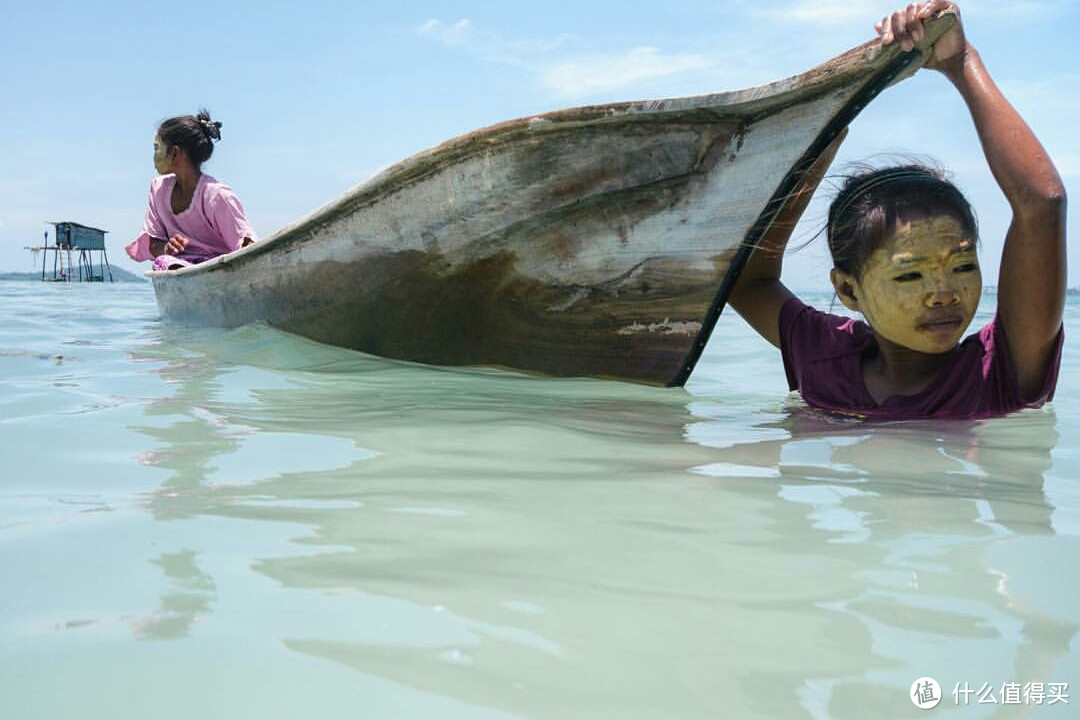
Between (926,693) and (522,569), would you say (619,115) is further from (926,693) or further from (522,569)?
(926,693)

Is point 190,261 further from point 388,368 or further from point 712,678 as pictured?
point 712,678

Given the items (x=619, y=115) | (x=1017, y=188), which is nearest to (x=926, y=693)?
(x=1017, y=188)

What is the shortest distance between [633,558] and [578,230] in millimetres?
2132

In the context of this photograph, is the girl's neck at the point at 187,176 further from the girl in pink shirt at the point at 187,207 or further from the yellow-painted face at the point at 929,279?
the yellow-painted face at the point at 929,279

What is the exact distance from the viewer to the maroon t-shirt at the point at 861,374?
2.51 meters

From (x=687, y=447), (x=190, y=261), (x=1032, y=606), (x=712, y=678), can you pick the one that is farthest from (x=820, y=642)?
(x=190, y=261)

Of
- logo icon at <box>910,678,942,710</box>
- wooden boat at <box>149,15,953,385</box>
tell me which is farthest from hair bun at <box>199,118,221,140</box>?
logo icon at <box>910,678,942,710</box>

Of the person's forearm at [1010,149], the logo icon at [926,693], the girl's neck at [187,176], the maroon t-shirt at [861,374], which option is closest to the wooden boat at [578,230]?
the person's forearm at [1010,149]

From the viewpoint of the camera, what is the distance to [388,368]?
3.69 m

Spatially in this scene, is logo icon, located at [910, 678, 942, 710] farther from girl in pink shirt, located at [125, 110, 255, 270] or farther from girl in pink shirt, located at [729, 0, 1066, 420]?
girl in pink shirt, located at [125, 110, 255, 270]

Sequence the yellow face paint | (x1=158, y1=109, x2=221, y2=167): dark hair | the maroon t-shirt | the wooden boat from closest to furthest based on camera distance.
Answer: the yellow face paint → the maroon t-shirt → the wooden boat → (x1=158, y1=109, x2=221, y2=167): dark hair

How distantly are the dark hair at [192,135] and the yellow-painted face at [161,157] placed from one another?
34 mm

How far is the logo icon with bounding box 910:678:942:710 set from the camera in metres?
0.83

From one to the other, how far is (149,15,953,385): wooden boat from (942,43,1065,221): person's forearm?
0.14m
